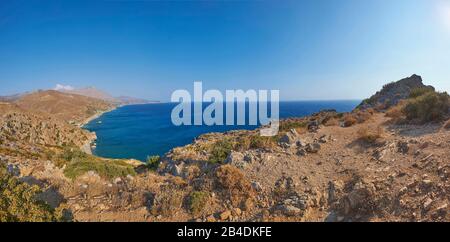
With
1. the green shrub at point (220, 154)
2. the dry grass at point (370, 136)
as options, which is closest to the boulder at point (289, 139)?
the green shrub at point (220, 154)

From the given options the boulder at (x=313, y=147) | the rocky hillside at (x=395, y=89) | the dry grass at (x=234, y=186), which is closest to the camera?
the dry grass at (x=234, y=186)

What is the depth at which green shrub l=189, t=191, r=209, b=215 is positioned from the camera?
809cm

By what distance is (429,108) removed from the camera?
1380 centimetres

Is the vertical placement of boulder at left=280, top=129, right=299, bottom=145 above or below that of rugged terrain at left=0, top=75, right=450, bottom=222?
above

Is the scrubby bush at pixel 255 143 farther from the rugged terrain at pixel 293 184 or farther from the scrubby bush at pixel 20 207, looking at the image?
the scrubby bush at pixel 20 207

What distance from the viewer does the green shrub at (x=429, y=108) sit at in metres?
13.3

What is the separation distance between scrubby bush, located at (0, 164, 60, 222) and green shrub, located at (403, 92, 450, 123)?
16202mm

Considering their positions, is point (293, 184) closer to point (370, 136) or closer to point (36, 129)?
point (370, 136)

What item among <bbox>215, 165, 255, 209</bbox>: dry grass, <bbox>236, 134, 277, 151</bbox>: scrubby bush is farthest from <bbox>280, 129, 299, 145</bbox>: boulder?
<bbox>215, 165, 255, 209</bbox>: dry grass

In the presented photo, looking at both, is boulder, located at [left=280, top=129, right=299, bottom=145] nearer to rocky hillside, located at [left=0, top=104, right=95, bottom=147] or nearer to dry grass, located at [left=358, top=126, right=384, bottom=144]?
dry grass, located at [left=358, top=126, right=384, bottom=144]

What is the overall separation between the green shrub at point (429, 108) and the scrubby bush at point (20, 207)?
1620 cm

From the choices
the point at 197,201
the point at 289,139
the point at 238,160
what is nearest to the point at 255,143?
the point at 289,139
